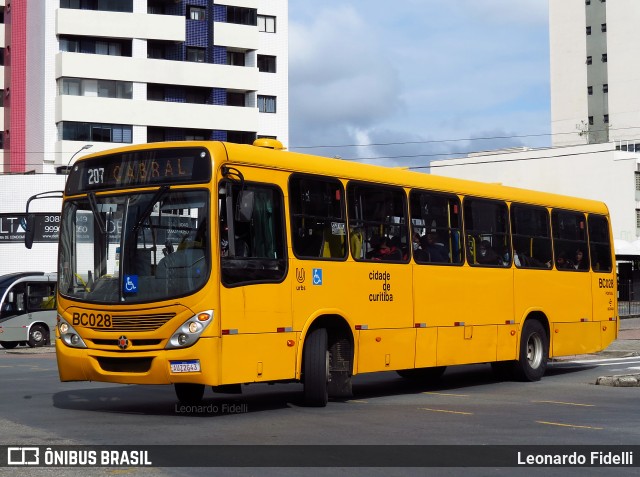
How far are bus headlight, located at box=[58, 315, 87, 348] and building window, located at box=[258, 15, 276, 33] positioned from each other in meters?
55.8

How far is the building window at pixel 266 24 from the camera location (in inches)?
2675

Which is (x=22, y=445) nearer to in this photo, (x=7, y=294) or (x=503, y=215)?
(x=503, y=215)

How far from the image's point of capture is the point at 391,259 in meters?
16.1

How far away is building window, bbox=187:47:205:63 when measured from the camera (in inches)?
2522

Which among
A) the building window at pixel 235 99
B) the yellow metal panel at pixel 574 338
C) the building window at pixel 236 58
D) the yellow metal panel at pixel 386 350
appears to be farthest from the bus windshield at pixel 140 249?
the building window at pixel 236 58

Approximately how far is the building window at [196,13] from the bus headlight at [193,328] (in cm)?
5348

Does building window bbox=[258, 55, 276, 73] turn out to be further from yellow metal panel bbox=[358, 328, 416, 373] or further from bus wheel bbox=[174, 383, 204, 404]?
bus wheel bbox=[174, 383, 204, 404]

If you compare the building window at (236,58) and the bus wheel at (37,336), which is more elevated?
the building window at (236,58)

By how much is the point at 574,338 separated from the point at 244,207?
391 inches

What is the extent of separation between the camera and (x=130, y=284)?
13219mm

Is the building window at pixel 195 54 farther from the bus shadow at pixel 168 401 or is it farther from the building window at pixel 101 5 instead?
the bus shadow at pixel 168 401

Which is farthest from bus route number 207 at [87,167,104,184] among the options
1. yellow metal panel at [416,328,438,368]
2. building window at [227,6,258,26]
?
building window at [227,6,258,26]

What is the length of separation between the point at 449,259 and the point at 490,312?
156cm

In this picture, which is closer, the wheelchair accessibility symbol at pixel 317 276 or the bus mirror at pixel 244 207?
the bus mirror at pixel 244 207
